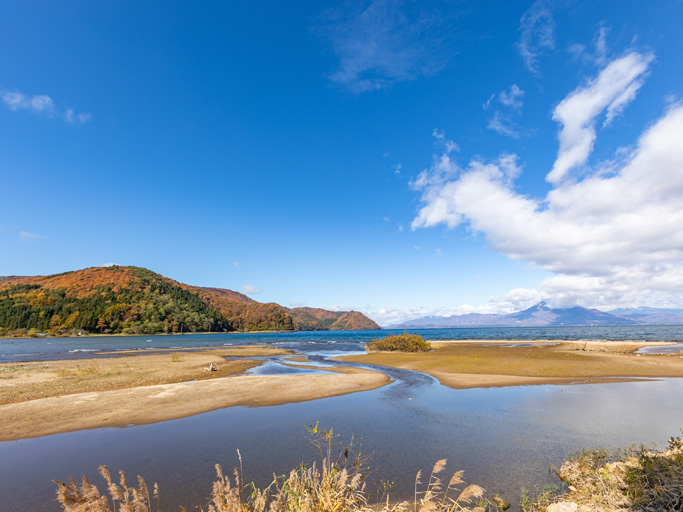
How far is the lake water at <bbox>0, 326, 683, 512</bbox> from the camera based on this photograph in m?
9.43

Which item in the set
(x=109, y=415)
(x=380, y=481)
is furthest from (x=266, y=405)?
(x=380, y=481)

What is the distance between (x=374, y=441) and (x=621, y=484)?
7.56 meters

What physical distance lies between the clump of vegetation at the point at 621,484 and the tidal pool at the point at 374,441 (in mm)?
845

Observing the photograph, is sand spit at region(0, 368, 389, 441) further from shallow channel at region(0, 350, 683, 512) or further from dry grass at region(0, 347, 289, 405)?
dry grass at region(0, 347, 289, 405)

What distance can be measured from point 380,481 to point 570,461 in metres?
6.14

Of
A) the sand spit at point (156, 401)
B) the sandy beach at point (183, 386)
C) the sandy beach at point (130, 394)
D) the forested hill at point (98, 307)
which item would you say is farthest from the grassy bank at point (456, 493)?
the forested hill at point (98, 307)

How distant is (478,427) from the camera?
1392cm

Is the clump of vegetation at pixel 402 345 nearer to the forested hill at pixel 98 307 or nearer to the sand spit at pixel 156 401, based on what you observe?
the sand spit at pixel 156 401

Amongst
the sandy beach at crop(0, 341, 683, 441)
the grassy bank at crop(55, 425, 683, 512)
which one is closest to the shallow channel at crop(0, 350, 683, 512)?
the grassy bank at crop(55, 425, 683, 512)

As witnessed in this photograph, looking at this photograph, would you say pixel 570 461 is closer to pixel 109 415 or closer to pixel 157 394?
pixel 109 415

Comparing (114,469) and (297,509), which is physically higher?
(297,509)

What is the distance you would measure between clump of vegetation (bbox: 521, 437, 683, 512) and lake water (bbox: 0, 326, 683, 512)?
817 mm

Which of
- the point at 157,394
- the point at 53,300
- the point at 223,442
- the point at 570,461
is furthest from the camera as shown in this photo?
the point at 53,300

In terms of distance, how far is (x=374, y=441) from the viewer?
12.5 meters
